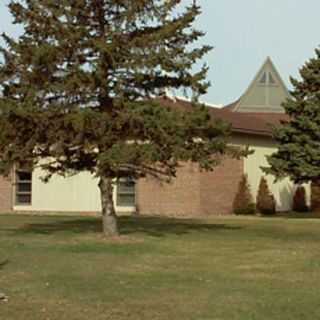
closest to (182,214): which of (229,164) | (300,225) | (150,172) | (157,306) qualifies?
(229,164)

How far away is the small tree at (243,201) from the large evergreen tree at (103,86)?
1609 centimetres

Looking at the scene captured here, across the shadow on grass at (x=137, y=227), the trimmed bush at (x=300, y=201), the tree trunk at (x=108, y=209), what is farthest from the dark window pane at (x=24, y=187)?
the tree trunk at (x=108, y=209)

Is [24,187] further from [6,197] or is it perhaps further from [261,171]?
[261,171]

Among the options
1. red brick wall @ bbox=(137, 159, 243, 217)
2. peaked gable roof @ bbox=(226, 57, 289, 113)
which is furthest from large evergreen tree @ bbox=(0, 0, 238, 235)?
peaked gable roof @ bbox=(226, 57, 289, 113)

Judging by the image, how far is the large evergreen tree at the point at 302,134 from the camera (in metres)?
32.2

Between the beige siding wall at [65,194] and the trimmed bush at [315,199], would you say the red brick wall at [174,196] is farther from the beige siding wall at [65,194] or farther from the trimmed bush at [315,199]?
the trimmed bush at [315,199]

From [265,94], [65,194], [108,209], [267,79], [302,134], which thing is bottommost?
[108,209]

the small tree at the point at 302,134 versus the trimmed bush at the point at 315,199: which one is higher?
the small tree at the point at 302,134

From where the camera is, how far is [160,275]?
46.6 ft

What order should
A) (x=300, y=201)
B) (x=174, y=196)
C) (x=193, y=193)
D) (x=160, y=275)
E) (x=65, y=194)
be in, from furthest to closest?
(x=300, y=201)
(x=65, y=194)
(x=174, y=196)
(x=193, y=193)
(x=160, y=275)

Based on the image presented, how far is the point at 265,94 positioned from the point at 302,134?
17.8 meters

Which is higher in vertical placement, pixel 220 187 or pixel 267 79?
pixel 267 79

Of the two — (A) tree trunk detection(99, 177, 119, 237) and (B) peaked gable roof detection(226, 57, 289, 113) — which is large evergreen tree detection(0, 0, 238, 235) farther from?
(B) peaked gable roof detection(226, 57, 289, 113)

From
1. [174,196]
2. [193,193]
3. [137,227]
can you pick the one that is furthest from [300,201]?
[137,227]
